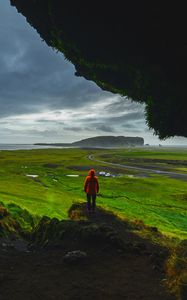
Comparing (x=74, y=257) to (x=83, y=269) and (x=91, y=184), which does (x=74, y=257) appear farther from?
(x=91, y=184)

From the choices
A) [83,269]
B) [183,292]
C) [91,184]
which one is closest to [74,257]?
[83,269]

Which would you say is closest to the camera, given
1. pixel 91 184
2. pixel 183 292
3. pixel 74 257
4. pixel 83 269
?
pixel 183 292

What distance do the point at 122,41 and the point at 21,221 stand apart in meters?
15.2

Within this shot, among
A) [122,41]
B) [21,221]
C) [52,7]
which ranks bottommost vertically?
[21,221]

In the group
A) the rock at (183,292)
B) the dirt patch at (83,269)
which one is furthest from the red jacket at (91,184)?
the rock at (183,292)

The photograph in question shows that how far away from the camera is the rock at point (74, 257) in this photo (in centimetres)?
1529

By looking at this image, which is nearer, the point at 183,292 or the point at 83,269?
the point at 183,292

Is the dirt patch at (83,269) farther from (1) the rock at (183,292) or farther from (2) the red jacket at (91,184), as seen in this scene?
(2) the red jacket at (91,184)

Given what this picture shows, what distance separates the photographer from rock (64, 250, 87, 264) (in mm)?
15292

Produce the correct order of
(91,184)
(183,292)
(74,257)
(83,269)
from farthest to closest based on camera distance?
(91,184) → (74,257) → (83,269) → (183,292)

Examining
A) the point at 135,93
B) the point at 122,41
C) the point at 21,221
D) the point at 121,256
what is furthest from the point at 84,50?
the point at 21,221

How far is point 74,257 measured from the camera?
607 inches

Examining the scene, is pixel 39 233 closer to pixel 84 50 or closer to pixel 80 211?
pixel 80 211

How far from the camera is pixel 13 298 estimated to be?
11992 millimetres
